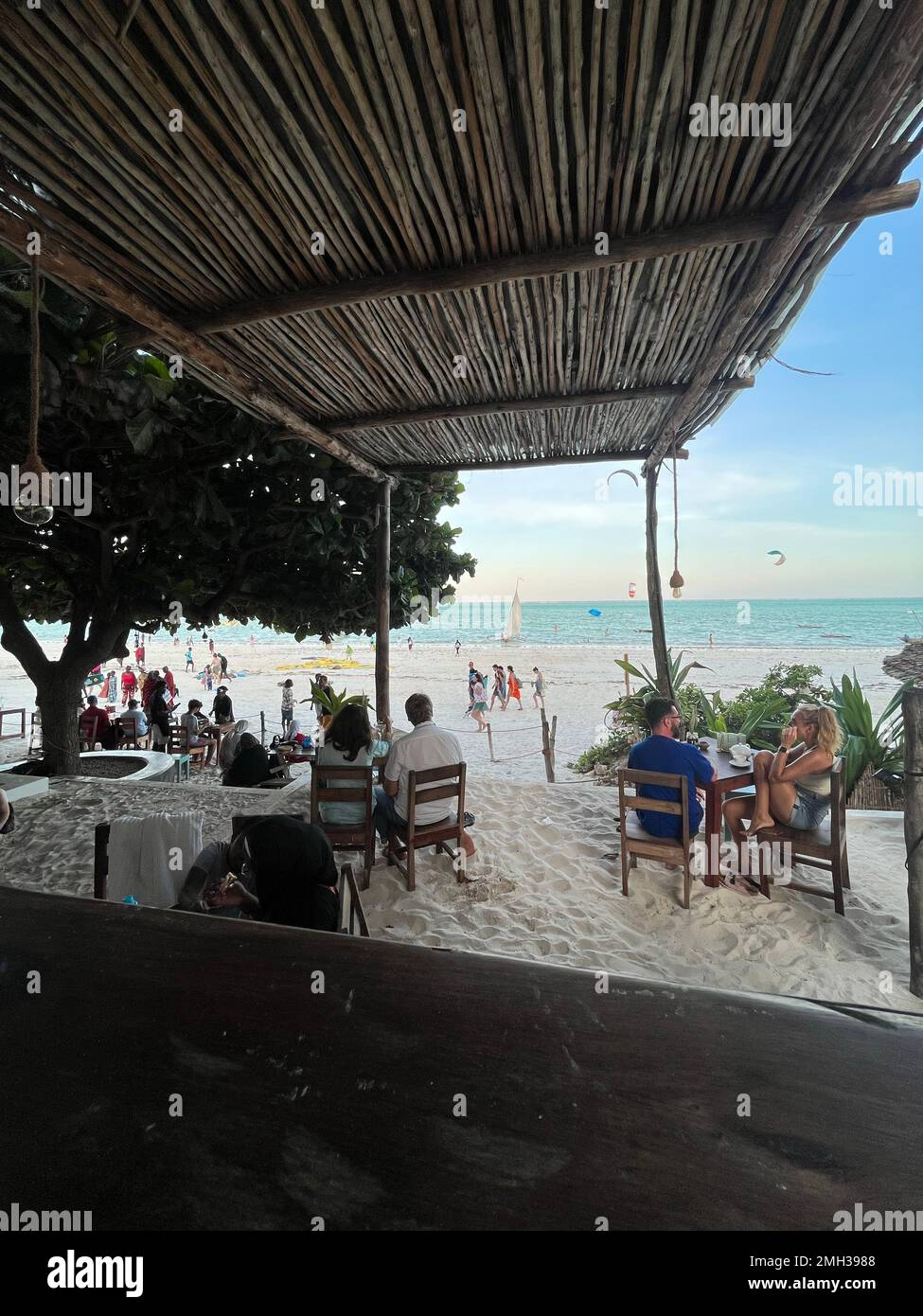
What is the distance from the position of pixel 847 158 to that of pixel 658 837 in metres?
3.60

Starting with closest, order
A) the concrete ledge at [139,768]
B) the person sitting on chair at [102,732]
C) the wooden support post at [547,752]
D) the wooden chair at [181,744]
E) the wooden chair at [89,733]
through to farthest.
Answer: the concrete ledge at [139,768]
the wooden support post at [547,752]
the wooden chair at [181,744]
the wooden chair at [89,733]
the person sitting on chair at [102,732]

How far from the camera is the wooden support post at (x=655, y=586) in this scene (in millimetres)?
6221

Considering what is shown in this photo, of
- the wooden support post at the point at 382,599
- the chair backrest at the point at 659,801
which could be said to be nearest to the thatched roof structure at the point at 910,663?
the chair backrest at the point at 659,801

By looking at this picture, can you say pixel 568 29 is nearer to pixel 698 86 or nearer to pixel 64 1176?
pixel 698 86

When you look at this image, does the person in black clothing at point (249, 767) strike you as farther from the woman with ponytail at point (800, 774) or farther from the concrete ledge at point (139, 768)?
the woman with ponytail at point (800, 774)

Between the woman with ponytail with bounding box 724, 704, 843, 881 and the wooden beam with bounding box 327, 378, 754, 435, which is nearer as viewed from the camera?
the woman with ponytail with bounding box 724, 704, 843, 881

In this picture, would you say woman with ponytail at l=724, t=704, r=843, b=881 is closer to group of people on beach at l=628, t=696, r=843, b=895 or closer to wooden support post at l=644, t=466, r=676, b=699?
group of people on beach at l=628, t=696, r=843, b=895

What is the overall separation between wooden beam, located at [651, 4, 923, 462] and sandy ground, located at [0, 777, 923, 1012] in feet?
11.4

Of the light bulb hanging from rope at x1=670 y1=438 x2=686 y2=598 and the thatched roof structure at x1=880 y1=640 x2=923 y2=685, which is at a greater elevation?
the light bulb hanging from rope at x1=670 y1=438 x2=686 y2=598

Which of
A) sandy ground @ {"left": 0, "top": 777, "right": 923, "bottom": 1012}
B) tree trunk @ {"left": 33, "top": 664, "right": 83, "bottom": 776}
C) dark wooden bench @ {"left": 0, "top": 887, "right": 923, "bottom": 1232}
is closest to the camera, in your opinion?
dark wooden bench @ {"left": 0, "top": 887, "right": 923, "bottom": 1232}

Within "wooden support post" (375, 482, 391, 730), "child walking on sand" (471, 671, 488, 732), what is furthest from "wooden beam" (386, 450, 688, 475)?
"child walking on sand" (471, 671, 488, 732)

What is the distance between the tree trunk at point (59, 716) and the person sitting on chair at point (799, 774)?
317 inches

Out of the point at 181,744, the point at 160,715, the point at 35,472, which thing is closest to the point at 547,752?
the point at 181,744

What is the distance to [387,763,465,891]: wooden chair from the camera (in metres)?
3.96
